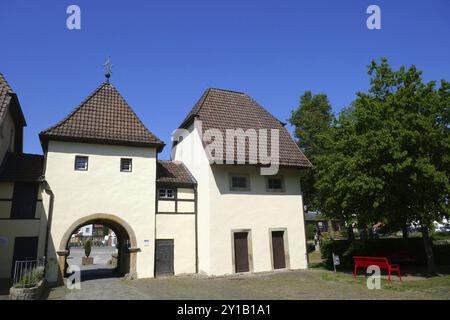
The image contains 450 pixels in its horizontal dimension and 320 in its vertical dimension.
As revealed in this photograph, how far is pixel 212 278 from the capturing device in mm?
16375

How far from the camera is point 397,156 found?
45.2 feet

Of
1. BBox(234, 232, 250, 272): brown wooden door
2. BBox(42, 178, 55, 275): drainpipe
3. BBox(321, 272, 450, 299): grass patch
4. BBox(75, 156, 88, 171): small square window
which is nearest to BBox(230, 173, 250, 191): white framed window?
BBox(234, 232, 250, 272): brown wooden door

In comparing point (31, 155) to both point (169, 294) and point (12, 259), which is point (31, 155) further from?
point (169, 294)

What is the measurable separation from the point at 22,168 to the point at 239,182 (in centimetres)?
1119

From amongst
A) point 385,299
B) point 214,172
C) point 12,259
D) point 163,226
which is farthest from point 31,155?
point 385,299

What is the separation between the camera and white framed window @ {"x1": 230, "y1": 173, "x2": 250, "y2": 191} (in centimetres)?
1864

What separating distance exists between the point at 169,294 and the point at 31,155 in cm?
1110

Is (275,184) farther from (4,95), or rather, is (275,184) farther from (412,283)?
(4,95)

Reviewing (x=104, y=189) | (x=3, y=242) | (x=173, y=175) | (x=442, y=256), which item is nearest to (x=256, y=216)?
(x=173, y=175)

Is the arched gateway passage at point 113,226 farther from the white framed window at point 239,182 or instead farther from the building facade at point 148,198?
the white framed window at point 239,182

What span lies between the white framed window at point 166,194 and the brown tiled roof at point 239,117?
3625 mm

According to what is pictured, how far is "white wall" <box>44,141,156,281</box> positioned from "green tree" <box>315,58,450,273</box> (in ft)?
31.5

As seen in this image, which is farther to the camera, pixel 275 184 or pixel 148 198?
pixel 275 184

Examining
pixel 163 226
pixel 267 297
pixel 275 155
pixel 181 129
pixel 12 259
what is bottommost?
pixel 267 297
